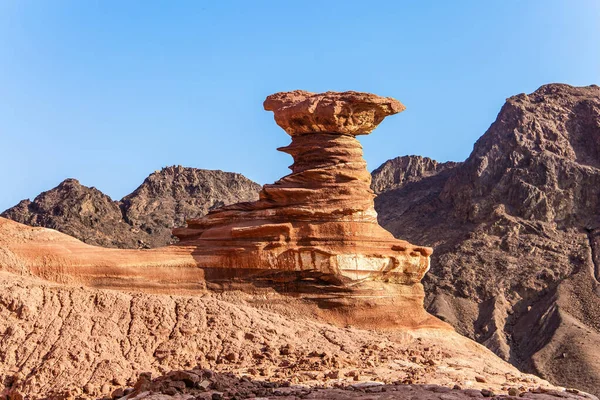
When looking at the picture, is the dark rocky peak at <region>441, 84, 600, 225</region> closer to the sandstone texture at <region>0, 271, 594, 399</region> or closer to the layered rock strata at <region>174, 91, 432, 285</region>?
the layered rock strata at <region>174, 91, 432, 285</region>

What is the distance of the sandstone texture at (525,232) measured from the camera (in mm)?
56469

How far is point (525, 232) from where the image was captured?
67.4 meters

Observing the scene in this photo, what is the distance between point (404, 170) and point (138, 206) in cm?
3193

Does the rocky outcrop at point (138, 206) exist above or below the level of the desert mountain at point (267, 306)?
above

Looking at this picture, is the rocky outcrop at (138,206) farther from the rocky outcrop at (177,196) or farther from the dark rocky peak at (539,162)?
the dark rocky peak at (539,162)

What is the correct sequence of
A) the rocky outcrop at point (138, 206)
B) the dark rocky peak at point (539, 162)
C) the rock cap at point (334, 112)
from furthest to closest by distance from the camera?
the dark rocky peak at point (539, 162), the rocky outcrop at point (138, 206), the rock cap at point (334, 112)

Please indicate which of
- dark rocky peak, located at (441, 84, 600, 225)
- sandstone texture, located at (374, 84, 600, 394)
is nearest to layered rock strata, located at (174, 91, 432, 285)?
sandstone texture, located at (374, 84, 600, 394)

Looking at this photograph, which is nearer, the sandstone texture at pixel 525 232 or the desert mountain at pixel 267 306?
the desert mountain at pixel 267 306

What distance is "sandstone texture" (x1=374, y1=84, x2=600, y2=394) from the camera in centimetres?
5647

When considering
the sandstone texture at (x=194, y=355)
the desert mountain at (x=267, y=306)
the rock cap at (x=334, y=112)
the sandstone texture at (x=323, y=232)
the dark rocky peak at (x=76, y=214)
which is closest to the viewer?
the sandstone texture at (x=194, y=355)

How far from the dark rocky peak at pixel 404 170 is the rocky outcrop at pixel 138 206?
54.3 feet

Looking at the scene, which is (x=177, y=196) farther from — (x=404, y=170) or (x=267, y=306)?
(x=267, y=306)

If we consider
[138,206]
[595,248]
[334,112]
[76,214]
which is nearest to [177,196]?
[138,206]

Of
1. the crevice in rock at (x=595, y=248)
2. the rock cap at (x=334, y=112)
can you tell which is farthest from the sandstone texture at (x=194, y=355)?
the crevice in rock at (x=595, y=248)
